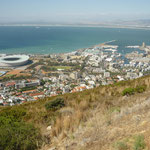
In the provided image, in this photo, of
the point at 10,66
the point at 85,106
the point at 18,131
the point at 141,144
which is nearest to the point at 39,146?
the point at 18,131

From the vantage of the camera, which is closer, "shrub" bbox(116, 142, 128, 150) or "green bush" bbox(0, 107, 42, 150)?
"shrub" bbox(116, 142, 128, 150)

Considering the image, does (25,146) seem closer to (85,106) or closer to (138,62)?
(85,106)

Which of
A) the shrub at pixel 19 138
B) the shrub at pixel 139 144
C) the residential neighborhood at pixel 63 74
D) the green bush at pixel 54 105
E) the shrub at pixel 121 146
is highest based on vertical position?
the shrub at pixel 139 144

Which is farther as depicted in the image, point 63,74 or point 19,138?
point 63,74

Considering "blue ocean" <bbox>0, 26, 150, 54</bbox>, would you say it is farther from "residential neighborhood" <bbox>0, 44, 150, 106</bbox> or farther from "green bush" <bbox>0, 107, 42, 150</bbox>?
"green bush" <bbox>0, 107, 42, 150</bbox>

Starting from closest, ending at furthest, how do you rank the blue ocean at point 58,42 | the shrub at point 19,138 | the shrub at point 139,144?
the shrub at point 139,144 → the shrub at point 19,138 → the blue ocean at point 58,42

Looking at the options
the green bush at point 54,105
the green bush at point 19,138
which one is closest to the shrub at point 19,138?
the green bush at point 19,138

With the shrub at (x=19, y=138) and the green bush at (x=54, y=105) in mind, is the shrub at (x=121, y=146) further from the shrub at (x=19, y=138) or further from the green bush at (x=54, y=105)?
the green bush at (x=54, y=105)

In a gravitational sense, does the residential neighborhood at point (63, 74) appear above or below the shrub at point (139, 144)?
below

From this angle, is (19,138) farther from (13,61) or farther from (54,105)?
(13,61)

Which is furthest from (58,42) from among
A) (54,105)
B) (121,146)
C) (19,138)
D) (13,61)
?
(121,146)

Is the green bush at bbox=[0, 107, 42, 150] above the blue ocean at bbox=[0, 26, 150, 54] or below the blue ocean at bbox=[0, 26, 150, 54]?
below

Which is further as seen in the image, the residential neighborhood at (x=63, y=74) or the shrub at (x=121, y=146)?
the residential neighborhood at (x=63, y=74)

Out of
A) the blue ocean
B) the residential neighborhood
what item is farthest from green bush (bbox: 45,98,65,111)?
the blue ocean
